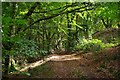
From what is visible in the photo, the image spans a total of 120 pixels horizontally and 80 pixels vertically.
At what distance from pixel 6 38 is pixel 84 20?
21035 millimetres

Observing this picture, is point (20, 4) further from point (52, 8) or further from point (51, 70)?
point (51, 70)

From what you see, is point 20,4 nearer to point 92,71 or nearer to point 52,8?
point 52,8

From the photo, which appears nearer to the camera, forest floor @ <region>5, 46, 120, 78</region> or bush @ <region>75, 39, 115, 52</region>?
forest floor @ <region>5, 46, 120, 78</region>

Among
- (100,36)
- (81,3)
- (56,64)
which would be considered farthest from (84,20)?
(81,3)

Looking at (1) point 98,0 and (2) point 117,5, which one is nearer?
(2) point 117,5

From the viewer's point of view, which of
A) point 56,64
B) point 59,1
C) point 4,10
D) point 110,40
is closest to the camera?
point 4,10

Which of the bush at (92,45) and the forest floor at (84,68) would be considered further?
the bush at (92,45)

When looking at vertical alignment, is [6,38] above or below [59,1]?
below

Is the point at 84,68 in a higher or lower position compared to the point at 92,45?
lower

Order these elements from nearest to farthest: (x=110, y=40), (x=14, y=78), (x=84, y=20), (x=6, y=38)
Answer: (x=6, y=38)
(x=14, y=78)
(x=110, y=40)
(x=84, y=20)

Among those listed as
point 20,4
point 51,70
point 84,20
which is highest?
point 20,4

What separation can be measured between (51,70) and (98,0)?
6.62 meters

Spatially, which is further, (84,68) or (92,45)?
(92,45)

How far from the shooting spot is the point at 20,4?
36.0 feet
